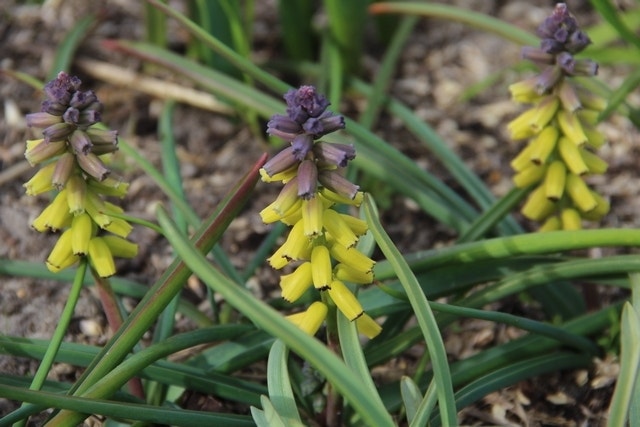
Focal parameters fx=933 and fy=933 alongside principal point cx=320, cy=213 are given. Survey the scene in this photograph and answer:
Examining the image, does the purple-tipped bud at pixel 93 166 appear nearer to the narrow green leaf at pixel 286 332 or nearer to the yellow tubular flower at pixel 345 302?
the narrow green leaf at pixel 286 332

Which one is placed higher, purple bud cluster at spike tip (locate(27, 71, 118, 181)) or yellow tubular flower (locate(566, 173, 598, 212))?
yellow tubular flower (locate(566, 173, 598, 212))

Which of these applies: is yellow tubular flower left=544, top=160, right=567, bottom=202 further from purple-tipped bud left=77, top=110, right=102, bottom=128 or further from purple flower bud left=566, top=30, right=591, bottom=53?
purple-tipped bud left=77, top=110, right=102, bottom=128

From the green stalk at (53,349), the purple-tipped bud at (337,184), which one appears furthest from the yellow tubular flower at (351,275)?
the green stalk at (53,349)

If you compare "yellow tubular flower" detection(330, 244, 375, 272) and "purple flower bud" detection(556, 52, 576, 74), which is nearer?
"yellow tubular flower" detection(330, 244, 375, 272)

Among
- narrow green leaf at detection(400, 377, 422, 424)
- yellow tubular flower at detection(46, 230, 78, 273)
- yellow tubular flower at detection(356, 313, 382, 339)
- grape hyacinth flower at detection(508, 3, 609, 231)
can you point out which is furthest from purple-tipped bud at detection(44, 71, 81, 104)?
grape hyacinth flower at detection(508, 3, 609, 231)

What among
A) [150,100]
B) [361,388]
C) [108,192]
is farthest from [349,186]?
[150,100]

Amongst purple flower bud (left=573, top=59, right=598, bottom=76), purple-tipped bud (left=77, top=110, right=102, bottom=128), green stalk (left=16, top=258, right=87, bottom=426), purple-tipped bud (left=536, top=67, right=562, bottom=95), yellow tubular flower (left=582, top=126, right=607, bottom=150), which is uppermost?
purple flower bud (left=573, top=59, right=598, bottom=76)

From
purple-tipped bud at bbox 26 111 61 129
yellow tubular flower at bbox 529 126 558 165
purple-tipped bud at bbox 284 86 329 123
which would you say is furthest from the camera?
yellow tubular flower at bbox 529 126 558 165
